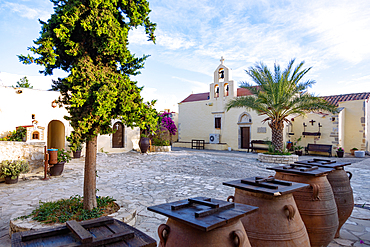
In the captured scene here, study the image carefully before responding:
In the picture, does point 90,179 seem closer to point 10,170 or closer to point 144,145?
point 10,170

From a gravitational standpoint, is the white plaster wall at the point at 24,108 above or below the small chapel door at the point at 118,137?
above

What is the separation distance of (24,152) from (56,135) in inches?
237

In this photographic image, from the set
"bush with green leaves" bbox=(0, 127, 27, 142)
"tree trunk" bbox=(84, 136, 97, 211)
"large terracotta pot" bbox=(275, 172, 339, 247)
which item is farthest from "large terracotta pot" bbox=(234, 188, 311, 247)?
"bush with green leaves" bbox=(0, 127, 27, 142)

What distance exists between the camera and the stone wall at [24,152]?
6539mm

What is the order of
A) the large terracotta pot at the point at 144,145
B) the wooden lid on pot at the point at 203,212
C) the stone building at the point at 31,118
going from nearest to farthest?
the wooden lid on pot at the point at 203,212 < the stone building at the point at 31,118 < the large terracotta pot at the point at 144,145

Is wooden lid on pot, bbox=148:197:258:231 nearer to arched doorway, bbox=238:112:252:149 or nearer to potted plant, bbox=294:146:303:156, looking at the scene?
potted plant, bbox=294:146:303:156

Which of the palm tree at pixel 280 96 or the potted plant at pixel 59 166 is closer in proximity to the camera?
the potted plant at pixel 59 166

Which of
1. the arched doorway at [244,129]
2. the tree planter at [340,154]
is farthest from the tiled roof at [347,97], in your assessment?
the arched doorway at [244,129]

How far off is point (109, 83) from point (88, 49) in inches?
27.1

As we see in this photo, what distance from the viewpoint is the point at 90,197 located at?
11.2 feet

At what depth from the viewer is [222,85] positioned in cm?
1944

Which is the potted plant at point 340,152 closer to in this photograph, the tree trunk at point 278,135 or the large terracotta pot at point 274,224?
the tree trunk at point 278,135

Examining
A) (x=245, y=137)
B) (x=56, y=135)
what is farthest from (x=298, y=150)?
(x=56, y=135)

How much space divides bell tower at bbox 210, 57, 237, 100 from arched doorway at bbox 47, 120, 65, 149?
39.9 ft
